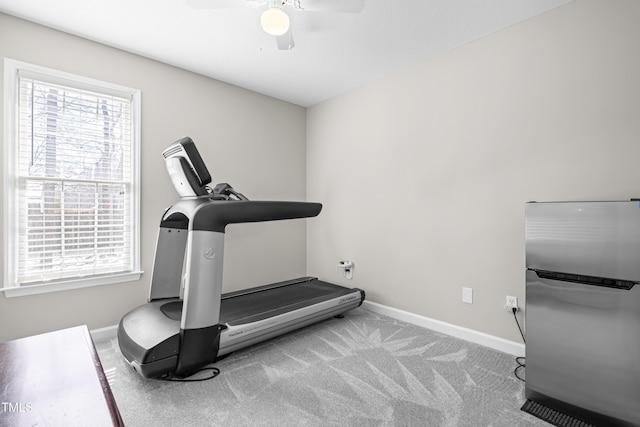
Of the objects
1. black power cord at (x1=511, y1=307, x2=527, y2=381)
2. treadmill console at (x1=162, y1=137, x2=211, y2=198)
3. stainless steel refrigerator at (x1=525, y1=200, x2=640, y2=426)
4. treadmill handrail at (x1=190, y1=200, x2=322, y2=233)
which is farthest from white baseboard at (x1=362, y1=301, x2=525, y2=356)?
treadmill console at (x1=162, y1=137, x2=211, y2=198)

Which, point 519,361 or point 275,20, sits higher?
point 275,20

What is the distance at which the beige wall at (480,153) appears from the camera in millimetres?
1967

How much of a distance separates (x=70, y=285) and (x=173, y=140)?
1.47m

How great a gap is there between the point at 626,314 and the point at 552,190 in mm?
924

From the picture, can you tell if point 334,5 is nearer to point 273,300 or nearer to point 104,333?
point 273,300

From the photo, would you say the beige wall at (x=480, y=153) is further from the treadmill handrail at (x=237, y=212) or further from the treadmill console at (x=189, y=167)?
the treadmill console at (x=189, y=167)

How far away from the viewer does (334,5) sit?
6.06 ft

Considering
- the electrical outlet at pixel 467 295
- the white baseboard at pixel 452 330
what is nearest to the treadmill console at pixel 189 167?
the white baseboard at pixel 452 330

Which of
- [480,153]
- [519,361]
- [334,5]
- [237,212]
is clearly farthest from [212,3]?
[519,361]

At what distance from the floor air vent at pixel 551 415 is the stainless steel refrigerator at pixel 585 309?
25 millimetres

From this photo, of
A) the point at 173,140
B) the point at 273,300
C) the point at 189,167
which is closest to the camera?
the point at 189,167

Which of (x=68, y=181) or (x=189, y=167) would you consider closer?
(x=189, y=167)

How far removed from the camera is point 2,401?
739mm

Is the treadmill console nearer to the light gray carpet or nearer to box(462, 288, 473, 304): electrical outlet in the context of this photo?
the light gray carpet
